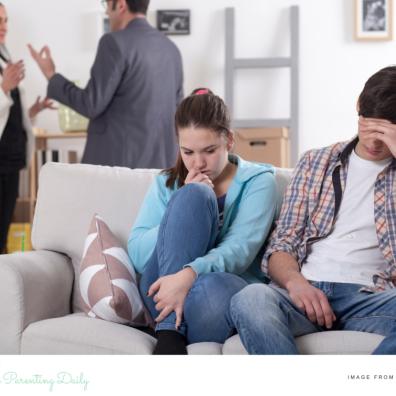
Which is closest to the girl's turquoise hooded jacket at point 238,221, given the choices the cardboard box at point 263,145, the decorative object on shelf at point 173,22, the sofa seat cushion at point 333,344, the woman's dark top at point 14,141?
the sofa seat cushion at point 333,344

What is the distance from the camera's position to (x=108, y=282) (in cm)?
171

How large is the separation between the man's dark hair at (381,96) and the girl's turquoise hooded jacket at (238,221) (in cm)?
32

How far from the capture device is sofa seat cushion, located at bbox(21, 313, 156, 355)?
1545 millimetres

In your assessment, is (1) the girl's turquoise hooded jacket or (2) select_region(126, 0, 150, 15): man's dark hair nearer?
(1) the girl's turquoise hooded jacket

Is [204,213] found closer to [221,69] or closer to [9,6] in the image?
[221,69]

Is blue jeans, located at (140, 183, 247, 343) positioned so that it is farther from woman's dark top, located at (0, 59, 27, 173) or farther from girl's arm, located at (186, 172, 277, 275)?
woman's dark top, located at (0, 59, 27, 173)

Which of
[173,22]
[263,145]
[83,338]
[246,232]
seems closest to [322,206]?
[246,232]

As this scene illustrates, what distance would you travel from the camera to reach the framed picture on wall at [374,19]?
451 cm

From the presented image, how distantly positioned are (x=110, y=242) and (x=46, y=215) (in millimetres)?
253

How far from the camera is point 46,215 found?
197 centimetres

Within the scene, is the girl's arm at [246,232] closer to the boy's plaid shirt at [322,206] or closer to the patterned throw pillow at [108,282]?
the boy's plaid shirt at [322,206]

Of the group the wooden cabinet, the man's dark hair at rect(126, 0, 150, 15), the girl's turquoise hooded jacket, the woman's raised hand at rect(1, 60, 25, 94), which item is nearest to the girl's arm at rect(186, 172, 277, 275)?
the girl's turquoise hooded jacket

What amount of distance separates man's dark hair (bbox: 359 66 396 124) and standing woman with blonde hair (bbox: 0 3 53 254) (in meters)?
1.91

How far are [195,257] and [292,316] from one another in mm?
252
